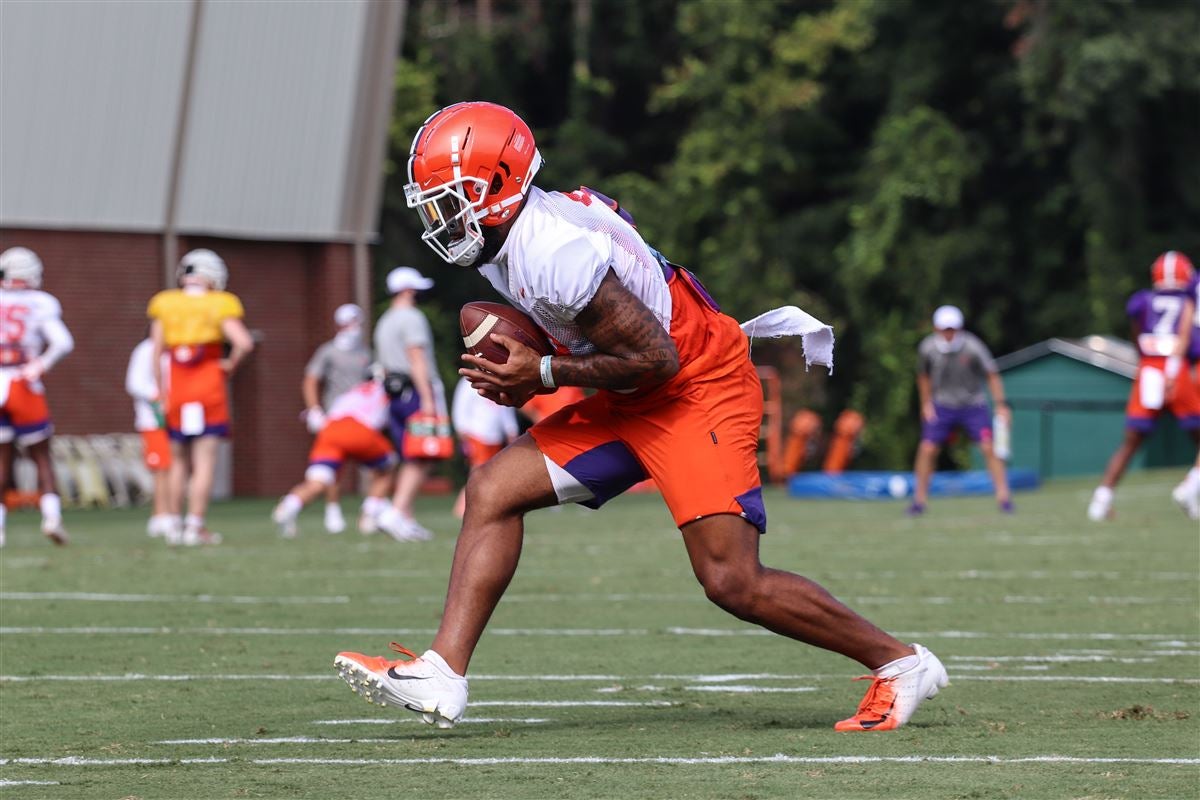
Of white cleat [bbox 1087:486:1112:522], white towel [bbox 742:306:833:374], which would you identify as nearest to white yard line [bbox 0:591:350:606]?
white towel [bbox 742:306:833:374]

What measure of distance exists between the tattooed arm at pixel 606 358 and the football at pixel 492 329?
0.04m

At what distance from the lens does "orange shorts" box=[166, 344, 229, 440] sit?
52.5 ft

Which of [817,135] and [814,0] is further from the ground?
[814,0]

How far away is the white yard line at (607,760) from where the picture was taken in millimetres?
5953

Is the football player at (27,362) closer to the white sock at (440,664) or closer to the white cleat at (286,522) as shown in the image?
the white cleat at (286,522)

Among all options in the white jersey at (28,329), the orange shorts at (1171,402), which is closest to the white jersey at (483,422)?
the white jersey at (28,329)

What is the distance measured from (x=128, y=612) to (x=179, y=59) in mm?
16937

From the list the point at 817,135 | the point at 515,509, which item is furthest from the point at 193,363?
the point at 817,135

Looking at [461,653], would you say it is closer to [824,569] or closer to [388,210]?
[824,569]

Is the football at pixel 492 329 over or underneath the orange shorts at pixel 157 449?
over

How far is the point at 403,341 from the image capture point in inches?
677

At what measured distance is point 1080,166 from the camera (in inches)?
1361

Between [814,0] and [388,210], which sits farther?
[814,0]

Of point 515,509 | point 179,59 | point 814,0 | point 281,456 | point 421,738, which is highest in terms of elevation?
point 814,0
